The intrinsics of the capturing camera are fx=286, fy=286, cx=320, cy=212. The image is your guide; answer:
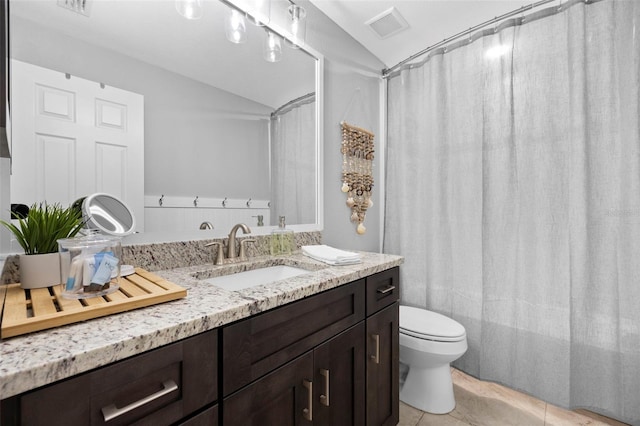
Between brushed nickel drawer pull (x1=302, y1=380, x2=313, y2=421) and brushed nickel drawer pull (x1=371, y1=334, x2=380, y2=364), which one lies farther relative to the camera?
brushed nickel drawer pull (x1=371, y1=334, x2=380, y2=364)

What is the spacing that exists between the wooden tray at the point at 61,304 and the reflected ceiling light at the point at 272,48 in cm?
126

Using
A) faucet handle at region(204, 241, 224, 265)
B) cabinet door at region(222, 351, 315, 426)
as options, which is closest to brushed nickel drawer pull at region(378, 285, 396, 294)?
cabinet door at region(222, 351, 315, 426)

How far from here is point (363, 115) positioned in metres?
2.17

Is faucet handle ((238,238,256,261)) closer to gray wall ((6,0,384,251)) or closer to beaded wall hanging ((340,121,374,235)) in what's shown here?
gray wall ((6,0,384,251))

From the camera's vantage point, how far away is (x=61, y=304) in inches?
24.3

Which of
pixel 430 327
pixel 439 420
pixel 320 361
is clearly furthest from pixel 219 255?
pixel 439 420

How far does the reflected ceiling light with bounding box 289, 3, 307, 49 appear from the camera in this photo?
1.47 m

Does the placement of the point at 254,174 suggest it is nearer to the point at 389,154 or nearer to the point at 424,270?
the point at 389,154

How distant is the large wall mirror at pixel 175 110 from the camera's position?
2.89ft

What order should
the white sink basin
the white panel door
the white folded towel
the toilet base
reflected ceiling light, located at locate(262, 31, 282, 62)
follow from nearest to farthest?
the white panel door
the white sink basin
the white folded towel
reflected ceiling light, located at locate(262, 31, 282, 62)
the toilet base

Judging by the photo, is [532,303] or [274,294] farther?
[532,303]

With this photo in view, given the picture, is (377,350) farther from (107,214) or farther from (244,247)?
(107,214)

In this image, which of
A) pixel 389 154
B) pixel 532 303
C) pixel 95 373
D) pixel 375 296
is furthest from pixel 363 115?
pixel 95 373

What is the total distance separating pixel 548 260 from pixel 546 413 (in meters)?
0.84
